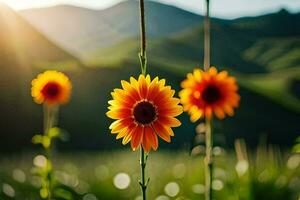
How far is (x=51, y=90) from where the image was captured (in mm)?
4613

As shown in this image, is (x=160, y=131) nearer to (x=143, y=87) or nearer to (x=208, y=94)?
(x=143, y=87)

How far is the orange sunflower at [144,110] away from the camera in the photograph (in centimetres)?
243

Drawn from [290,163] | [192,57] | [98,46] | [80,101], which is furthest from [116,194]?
[98,46]

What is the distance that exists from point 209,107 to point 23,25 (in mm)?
20542

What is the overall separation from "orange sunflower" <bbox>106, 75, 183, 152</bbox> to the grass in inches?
86.7

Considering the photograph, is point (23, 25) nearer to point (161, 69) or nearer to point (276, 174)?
point (161, 69)

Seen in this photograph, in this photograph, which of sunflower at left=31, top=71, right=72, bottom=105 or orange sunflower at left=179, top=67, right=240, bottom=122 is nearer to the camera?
orange sunflower at left=179, top=67, right=240, bottom=122

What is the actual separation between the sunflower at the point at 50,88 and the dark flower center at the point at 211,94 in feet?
4.51

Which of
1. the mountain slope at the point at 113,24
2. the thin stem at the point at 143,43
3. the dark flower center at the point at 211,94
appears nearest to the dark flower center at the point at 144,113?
the thin stem at the point at 143,43

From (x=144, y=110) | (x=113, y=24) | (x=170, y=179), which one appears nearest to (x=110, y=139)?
(x=170, y=179)

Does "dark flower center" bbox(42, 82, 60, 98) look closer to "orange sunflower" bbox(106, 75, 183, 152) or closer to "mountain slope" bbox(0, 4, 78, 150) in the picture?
"orange sunflower" bbox(106, 75, 183, 152)

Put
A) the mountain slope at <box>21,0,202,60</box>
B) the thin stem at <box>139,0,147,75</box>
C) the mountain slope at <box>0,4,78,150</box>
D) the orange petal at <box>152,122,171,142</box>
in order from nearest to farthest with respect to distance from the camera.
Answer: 1. the thin stem at <box>139,0,147,75</box>
2. the orange petal at <box>152,122,171,142</box>
3. the mountain slope at <box>0,4,78,150</box>
4. the mountain slope at <box>21,0,202,60</box>

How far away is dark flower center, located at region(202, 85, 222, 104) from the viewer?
11.7ft

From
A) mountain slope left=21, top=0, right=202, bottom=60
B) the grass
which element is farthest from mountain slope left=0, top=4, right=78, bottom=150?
mountain slope left=21, top=0, right=202, bottom=60
